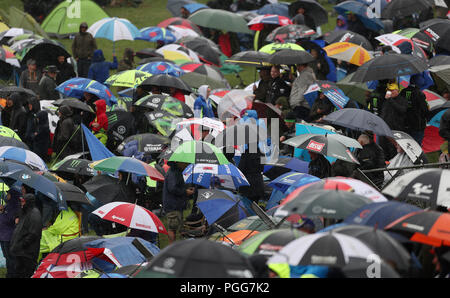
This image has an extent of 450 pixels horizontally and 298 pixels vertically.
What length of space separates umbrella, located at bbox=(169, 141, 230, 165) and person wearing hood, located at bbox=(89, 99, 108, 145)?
3.69 m

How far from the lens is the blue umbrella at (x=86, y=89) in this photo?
16.6 meters

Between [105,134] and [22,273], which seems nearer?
[22,273]

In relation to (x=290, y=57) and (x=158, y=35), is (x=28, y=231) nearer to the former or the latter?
(x=290, y=57)

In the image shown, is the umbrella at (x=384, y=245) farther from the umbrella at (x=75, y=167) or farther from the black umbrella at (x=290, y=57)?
the black umbrella at (x=290, y=57)

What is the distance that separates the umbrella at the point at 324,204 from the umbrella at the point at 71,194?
4.53 metres

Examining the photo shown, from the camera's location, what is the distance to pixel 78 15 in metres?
24.5

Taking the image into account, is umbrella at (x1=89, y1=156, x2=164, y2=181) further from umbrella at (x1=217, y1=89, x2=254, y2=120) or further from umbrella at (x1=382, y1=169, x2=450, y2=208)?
umbrella at (x1=382, y1=169, x2=450, y2=208)

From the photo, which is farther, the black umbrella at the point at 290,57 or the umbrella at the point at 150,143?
the black umbrella at the point at 290,57

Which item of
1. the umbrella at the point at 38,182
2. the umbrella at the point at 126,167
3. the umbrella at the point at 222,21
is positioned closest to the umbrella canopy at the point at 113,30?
the umbrella at the point at 222,21

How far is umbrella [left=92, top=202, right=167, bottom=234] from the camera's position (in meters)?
11.8

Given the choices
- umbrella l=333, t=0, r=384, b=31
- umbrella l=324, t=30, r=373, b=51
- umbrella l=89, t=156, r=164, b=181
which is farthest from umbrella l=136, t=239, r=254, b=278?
umbrella l=333, t=0, r=384, b=31
